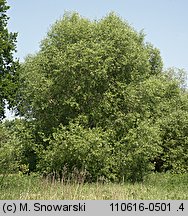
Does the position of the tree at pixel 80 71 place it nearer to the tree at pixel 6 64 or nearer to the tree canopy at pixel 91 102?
the tree canopy at pixel 91 102

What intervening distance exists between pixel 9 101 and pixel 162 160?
22.3 metres

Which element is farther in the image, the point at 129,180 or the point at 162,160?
the point at 162,160

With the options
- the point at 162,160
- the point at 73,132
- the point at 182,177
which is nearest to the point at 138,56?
the point at 73,132

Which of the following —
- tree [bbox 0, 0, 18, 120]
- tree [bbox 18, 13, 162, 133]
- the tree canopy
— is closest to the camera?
tree [bbox 0, 0, 18, 120]

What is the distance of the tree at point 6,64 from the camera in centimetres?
2242

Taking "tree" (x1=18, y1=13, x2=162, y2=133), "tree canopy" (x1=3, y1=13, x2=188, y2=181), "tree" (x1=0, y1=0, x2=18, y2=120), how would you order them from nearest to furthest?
"tree" (x1=0, y1=0, x2=18, y2=120) < "tree canopy" (x1=3, y1=13, x2=188, y2=181) < "tree" (x1=18, y1=13, x2=162, y2=133)

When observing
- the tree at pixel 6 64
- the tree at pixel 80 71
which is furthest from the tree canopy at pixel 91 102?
the tree at pixel 6 64

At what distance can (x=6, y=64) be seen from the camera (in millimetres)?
23734

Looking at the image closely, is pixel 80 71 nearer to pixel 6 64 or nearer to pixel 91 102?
pixel 91 102

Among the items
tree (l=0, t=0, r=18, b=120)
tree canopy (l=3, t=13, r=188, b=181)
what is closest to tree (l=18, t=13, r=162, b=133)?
tree canopy (l=3, t=13, r=188, b=181)

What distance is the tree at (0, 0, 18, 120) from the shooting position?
22422 mm

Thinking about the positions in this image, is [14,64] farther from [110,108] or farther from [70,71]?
[110,108]

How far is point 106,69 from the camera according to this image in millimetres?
28094

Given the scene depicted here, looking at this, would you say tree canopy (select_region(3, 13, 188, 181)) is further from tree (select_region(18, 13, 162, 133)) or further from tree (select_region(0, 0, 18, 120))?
tree (select_region(0, 0, 18, 120))
